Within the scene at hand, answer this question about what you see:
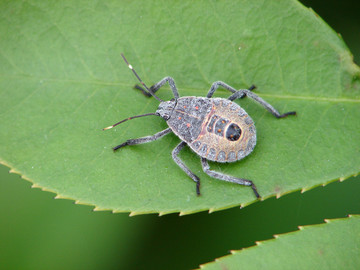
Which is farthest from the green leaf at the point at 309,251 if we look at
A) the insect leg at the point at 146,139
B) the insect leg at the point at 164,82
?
the insect leg at the point at 164,82

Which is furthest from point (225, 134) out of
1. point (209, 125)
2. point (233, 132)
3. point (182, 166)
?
point (182, 166)

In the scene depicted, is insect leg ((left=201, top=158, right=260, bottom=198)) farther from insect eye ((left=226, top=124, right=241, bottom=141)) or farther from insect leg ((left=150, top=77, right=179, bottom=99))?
insect leg ((left=150, top=77, right=179, bottom=99))

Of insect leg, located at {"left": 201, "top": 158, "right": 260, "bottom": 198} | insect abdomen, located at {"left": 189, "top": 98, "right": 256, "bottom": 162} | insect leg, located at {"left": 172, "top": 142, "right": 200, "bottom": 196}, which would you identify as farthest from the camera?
insect abdomen, located at {"left": 189, "top": 98, "right": 256, "bottom": 162}

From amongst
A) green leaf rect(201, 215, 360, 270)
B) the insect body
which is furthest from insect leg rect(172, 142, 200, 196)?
green leaf rect(201, 215, 360, 270)

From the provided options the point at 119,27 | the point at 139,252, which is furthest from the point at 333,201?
the point at 119,27

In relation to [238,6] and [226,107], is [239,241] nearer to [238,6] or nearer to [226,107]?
[226,107]

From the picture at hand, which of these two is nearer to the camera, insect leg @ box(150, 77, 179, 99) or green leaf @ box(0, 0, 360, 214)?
green leaf @ box(0, 0, 360, 214)

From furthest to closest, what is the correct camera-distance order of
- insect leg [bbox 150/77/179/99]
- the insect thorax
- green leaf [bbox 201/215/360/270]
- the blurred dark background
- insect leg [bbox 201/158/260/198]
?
the blurred dark background → the insect thorax → insect leg [bbox 150/77/179/99] → insect leg [bbox 201/158/260/198] → green leaf [bbox 201/215/360/270]
